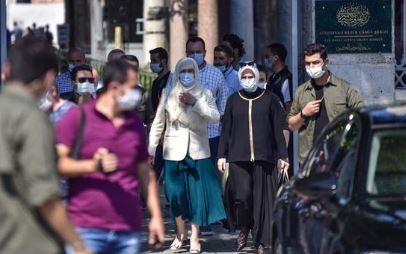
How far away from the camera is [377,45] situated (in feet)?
45.1

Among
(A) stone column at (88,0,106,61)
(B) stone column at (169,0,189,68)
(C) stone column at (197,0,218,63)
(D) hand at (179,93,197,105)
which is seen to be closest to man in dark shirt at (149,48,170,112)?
(D) hand at (179,93,197,105)

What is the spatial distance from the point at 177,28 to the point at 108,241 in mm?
17683

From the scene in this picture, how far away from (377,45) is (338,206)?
665 centimetres

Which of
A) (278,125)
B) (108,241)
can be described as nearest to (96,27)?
(278,125)

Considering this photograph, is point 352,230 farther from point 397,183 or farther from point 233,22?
point 233,22

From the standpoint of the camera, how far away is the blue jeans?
663 cm

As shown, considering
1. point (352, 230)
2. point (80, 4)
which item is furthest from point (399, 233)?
point (80, 4)

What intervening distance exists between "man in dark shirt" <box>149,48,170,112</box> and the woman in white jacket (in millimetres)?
1470

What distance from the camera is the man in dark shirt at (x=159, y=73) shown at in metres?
13.9

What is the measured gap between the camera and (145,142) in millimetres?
7086

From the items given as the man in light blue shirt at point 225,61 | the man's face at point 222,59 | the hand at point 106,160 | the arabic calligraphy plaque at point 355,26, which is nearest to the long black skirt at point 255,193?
the arabic calligraphy plaque at point 355,26

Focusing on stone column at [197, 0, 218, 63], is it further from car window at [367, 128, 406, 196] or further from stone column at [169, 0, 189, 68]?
car window at [367, 128, 406, 196]

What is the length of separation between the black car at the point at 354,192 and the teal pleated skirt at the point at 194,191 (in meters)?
3.50

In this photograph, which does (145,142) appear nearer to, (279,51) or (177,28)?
(279,51)
